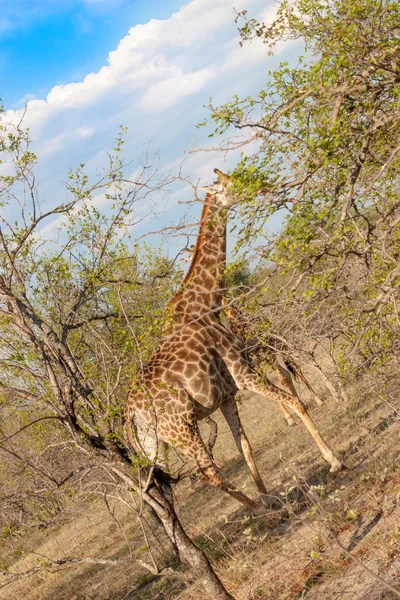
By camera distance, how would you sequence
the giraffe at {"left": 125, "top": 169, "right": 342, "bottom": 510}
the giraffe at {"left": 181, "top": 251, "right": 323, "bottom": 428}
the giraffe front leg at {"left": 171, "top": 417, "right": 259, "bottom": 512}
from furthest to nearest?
the giraffe at {"left": 181, "top": 251, "right": 323, "bottom": 428} < the giraffe at {"left": 125, "top": 169, "right": 342, "bottom": 510} < the giraffe front leg at {"left": 171, "top": 417, "right": 259, "bottom": 512}

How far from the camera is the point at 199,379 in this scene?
7.75 metres

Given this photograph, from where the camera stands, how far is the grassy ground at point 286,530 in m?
5.04

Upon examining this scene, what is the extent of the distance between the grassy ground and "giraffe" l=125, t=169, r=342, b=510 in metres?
0.62

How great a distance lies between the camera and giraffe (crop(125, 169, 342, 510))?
297 inches

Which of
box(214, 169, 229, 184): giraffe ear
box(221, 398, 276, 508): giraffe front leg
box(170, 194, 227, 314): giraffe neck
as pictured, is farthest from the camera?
box(221, 398, 276, 508): giraffe front leg

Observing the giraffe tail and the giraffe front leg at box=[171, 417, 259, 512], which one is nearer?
the giraffe front leg at box=[171, 417, 259, 512]

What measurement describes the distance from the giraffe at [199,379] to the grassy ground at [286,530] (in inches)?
24.2

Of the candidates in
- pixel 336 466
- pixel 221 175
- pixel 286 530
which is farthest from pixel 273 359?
pixel 286 530

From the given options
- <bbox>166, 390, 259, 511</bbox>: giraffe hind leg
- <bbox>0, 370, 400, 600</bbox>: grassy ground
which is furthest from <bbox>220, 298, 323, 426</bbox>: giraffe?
<bbox>166, 390, 259, 511</bbox>: giraffe hind leg

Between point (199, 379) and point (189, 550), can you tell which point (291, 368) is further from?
point (189, 550)

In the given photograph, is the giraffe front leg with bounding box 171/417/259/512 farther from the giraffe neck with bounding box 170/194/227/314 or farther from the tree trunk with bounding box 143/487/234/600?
the giraffe neck with bounding box 170/194/227/314

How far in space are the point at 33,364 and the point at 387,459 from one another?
412cm

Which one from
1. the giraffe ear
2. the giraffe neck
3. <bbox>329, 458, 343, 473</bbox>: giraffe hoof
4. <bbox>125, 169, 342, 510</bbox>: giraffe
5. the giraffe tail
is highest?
the giraffe ear

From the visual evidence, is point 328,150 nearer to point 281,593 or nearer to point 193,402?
point 281,593
